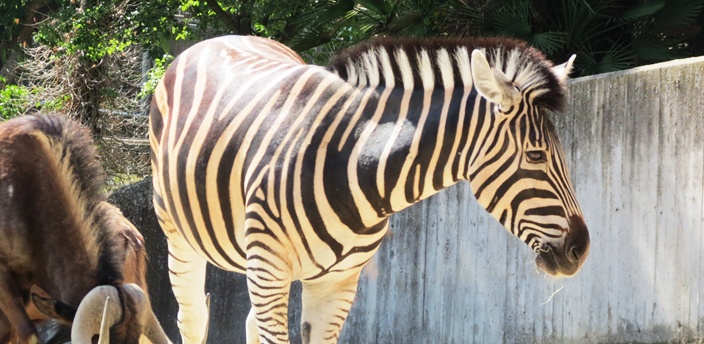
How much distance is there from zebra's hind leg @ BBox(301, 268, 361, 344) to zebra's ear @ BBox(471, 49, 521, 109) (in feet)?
4.58

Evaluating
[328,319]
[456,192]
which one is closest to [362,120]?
[328,319]

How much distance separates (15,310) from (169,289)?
5.40 meters

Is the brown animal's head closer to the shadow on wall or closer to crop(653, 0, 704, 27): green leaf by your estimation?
the shadow on wall

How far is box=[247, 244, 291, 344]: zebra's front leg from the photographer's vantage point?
4.82 meters

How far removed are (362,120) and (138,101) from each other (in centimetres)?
1259

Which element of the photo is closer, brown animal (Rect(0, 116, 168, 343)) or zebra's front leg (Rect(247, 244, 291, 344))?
zebra's front leg (Rect(247, 244, 291, 344))

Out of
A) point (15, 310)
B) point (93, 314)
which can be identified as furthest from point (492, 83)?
point (15, 310)

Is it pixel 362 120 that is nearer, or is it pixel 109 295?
pixel 362 120

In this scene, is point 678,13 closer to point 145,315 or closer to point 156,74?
point 145,315

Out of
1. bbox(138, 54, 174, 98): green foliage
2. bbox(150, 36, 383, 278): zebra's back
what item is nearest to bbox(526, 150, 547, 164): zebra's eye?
bbox(150, 36, 383, 278): zebra's back

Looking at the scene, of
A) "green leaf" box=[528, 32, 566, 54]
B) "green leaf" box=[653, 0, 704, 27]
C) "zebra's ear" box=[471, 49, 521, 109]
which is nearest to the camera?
"zebra's ear" box=[471, 49, 521, 109]

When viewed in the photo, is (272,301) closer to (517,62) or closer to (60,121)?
(517,62)

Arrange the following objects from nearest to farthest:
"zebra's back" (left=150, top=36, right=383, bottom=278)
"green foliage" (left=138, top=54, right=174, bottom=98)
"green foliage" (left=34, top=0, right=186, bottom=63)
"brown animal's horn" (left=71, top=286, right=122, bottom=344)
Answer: "zebra's back" (left=150, top=36, right=383, bottom=278) → "brown animal's horn" (left=71, top=286, right=122, bottom=344) → "green foliage" (left=34, top=0, right=186, bottom=63) → "green foliage" (left=138, top=54, right=174, bottom=98)

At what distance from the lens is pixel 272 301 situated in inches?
192
